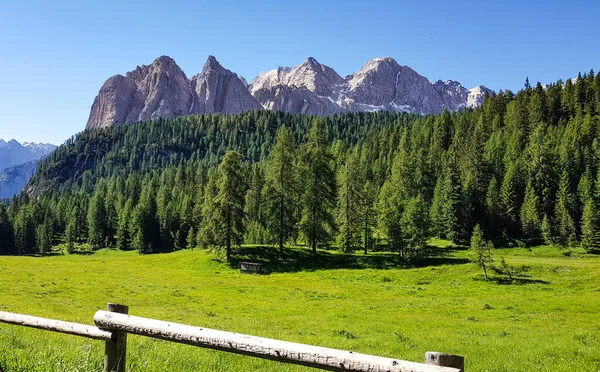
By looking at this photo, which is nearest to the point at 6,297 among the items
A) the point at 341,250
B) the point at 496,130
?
the point at 341,250

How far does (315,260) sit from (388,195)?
48801 millimetres

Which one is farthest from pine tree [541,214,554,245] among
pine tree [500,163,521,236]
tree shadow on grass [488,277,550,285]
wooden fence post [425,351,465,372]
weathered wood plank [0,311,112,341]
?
weathered wood plank [0,311,112,341]

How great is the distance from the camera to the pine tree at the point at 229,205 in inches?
2387

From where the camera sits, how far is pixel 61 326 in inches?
302

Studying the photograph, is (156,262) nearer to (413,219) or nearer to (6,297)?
(6,297)

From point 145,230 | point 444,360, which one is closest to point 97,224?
point 145,230

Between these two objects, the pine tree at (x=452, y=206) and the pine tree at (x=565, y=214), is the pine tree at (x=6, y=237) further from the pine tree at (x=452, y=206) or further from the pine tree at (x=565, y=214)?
the pine tree at (x=565, y=214)

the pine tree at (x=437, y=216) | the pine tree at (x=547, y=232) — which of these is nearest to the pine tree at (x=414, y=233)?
the pine tree at (x=437, y=216)

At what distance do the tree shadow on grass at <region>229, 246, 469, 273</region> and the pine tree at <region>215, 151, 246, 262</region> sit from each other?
10.8 feet

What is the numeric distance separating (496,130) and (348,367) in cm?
16353

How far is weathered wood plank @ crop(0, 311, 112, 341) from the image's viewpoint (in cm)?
690

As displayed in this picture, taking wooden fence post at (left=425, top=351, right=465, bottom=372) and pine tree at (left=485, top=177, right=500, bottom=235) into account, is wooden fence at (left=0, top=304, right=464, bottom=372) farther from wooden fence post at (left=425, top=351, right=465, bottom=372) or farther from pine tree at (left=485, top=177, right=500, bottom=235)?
pine tree at (left=485, top=177, right=500, bottom=235)

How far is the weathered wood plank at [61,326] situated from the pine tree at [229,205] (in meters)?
52.4

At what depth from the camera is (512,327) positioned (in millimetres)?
24516
